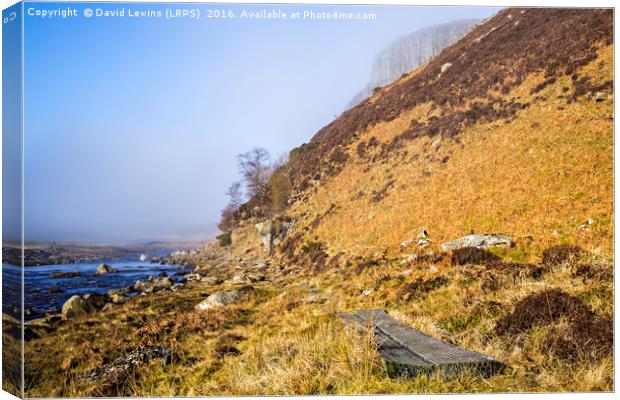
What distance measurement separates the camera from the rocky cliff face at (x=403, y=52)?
7.31 meters

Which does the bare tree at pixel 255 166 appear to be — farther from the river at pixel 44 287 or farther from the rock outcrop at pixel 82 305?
the rock outcrop at pixel 82 305

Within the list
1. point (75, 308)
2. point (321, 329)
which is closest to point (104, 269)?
point (75, 308)

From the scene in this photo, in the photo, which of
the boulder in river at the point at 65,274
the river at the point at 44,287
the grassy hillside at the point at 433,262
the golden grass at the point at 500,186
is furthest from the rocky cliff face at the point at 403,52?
the boulder in river at the point at 65,274

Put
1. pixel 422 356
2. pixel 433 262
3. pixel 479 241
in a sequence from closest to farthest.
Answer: pixel 422 356
pixel 479 241
pixel 433 262

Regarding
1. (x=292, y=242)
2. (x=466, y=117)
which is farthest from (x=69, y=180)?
(x=466, y=117)

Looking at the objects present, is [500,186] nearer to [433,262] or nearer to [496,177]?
[496,177]

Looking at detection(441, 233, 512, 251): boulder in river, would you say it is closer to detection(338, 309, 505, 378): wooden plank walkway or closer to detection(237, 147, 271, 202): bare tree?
detection(338, 309, 505, 378): wooden plank walkway

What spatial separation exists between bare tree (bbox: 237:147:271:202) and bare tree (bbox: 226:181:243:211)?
0.16 metres

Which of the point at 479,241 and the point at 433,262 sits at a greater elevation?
the point at 479,241

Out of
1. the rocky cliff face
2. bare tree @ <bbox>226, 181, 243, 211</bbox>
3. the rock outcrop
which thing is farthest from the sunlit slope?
the rock outcrop

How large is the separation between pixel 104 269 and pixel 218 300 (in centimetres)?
170

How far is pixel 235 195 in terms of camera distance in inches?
285

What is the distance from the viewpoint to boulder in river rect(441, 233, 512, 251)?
715 cm

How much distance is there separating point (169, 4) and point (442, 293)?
5806 millimetres
